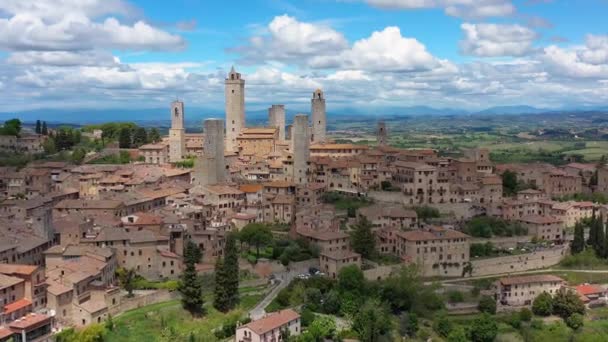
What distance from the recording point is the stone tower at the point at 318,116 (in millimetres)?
69938

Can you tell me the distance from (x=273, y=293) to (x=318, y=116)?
37.4 metres

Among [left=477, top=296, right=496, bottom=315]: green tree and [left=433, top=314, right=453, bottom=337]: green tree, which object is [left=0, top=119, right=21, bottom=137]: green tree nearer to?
[left=433, top=314, right=453, bottom=337]: green tree

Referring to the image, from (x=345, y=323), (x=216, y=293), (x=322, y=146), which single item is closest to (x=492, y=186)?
(x=322, y=146)

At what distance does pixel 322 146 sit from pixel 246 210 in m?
18.1

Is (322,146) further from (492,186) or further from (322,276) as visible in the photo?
(322,276)

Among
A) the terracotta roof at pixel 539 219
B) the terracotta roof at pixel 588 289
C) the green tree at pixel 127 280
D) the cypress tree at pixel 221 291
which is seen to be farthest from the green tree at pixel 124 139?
the terracotta roof at pixel 588 289

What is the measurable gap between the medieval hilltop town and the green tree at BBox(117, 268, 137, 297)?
8 centimetres

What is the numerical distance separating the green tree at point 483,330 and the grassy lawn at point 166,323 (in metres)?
11.9

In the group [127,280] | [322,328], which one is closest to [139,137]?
[127,280]

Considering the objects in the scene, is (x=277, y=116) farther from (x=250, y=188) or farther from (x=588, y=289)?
(x=588, y=289)

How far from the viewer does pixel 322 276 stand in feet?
121

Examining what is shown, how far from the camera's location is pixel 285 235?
1676 inches

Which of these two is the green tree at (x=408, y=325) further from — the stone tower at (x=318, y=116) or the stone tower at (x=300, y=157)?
the stone tower at (x=318, y=116)

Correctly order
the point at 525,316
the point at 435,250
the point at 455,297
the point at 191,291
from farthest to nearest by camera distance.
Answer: the point at 435,250 → the point at 455,297 → the point at 525,316 → the point at 191,291
